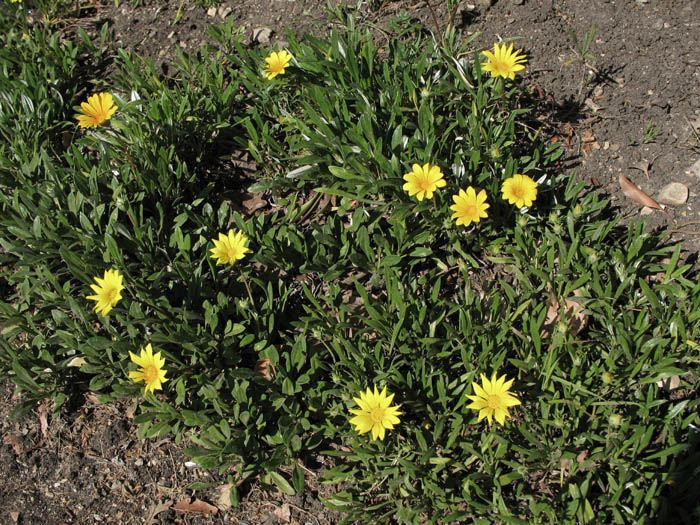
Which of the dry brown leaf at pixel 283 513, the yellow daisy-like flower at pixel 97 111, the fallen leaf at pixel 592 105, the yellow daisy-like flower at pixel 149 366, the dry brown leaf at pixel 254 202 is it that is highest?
the fallen leaf at pixel 592 105

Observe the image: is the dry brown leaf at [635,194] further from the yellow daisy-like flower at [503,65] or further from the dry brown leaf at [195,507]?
the dry brown leaf at [195,507]

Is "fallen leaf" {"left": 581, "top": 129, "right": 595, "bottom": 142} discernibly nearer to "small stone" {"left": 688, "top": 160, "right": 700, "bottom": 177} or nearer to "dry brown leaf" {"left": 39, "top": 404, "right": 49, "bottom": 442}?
"small stone" {"left": 688, "top": 160, "right": 700, "bottom": 177}

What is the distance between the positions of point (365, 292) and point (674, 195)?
1.57 metres

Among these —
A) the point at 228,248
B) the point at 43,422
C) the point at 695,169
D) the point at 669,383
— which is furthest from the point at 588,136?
the point at 43,422

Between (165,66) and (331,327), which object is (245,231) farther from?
(165,66)

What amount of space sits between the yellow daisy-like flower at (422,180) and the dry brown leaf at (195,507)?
1.54 meters

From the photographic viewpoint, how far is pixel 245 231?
275cm

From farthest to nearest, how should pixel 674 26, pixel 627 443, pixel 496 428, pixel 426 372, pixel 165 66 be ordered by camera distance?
pixel 165 66
pixel 674 26
pixel 426 372
pixel 496 428
pixel 627 443

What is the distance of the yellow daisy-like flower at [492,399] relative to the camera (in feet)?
6.72

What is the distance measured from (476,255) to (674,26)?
70.7 inches

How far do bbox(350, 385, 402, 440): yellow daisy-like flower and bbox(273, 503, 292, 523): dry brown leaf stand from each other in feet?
1.58

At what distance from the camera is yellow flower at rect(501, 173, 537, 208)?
7.98ft

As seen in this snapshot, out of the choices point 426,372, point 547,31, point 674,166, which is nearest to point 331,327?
point 426,372

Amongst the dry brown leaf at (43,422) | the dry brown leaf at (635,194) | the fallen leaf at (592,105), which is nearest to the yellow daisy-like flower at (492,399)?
the dry brown leaf at (635,194)
